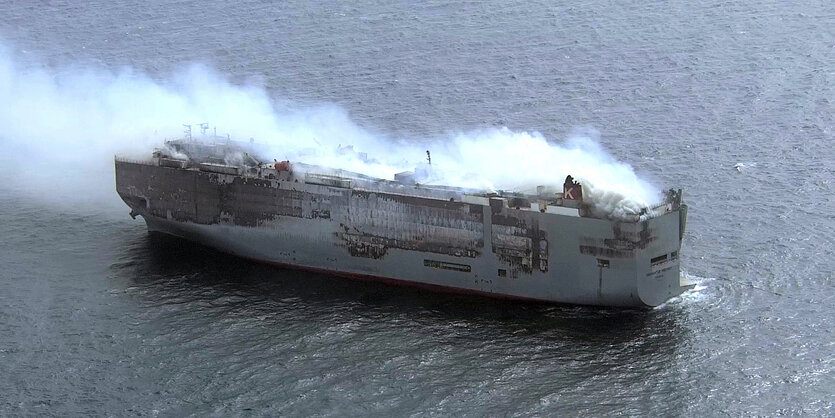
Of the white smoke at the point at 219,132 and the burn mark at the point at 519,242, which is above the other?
the white smoke at the point at 219,132

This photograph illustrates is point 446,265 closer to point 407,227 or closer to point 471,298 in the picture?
point 471,298

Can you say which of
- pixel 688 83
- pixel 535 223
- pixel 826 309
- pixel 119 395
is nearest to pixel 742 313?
pixel 826 309

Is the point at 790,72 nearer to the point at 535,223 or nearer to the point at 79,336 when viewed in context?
the point at 535,223

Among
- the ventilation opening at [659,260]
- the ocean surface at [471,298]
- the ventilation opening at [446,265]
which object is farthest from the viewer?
the ventilation opening at [446,265]

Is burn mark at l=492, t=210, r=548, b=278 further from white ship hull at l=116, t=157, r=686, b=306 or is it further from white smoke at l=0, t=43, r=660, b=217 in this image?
white smoke at l=0, t=43, r=660, b=217

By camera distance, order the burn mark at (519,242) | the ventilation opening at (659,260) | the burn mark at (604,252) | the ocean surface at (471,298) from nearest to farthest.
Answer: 1. the ocean surface at (471,298)
2. the burn mark at (604,252)
3. the ventilation opening at (659,260)
4. the burn mark at (519,242)

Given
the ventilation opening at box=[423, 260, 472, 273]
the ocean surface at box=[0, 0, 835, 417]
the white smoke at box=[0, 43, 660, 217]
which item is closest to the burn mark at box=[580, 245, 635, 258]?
the white smoke at box=[0, 43, 660, 217]

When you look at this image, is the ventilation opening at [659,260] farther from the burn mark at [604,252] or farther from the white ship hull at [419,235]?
the burn mark at [604,252]

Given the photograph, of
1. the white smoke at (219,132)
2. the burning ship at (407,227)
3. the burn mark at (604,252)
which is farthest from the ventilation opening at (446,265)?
the burn mark at (604,252)
